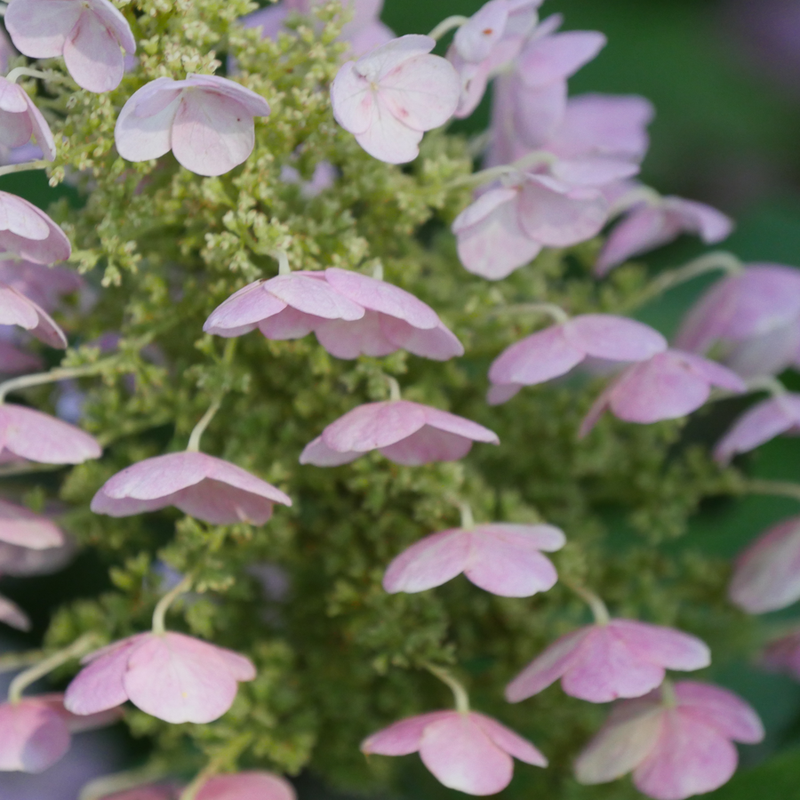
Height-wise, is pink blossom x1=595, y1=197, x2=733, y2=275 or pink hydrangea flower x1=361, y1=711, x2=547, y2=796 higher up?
pink blossom x1=595, y1=197, x2=733, y2=275

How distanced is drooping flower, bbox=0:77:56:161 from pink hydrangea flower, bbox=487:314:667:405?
29 centimetres

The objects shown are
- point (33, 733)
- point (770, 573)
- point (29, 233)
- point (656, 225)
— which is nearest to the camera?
point (29, 233)

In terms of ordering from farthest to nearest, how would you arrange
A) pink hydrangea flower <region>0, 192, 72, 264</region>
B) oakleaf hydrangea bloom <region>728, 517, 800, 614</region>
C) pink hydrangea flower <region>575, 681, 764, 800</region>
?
oakleaf hydrangea bloom <region>728, 517, 800, 614</region>, pink hydrangea flower <region>575, 681, 764, 800</region>, pink hydrangea flower <region>0, 192, 72, 264</region>

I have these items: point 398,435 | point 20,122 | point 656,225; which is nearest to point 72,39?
point 20,122

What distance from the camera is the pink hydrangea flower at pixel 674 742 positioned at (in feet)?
2.17

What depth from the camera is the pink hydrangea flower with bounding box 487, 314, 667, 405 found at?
65cm

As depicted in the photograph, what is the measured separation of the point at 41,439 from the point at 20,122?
7.1 inches

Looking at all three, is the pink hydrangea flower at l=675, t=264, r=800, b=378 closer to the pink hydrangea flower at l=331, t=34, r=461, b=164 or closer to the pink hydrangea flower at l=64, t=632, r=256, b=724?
the pink hydrangea flower at l=331, t=34, r=461, b=164

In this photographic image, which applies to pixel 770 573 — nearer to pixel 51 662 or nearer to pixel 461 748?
pixel 461 748

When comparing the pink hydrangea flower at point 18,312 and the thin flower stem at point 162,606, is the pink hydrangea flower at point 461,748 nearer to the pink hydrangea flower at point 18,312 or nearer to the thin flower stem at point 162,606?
the thin flower stem at point 162,606

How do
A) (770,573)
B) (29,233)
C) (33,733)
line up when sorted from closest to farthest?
(29,233) → (33,733) → (770,573)

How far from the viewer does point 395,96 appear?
1.99ft

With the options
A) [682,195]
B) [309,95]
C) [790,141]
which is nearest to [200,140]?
[309,95]

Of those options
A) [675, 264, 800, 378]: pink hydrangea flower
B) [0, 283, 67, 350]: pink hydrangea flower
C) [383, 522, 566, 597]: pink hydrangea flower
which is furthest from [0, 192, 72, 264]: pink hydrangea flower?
[675, 264, 800, 378]: pink hydrangea flower
